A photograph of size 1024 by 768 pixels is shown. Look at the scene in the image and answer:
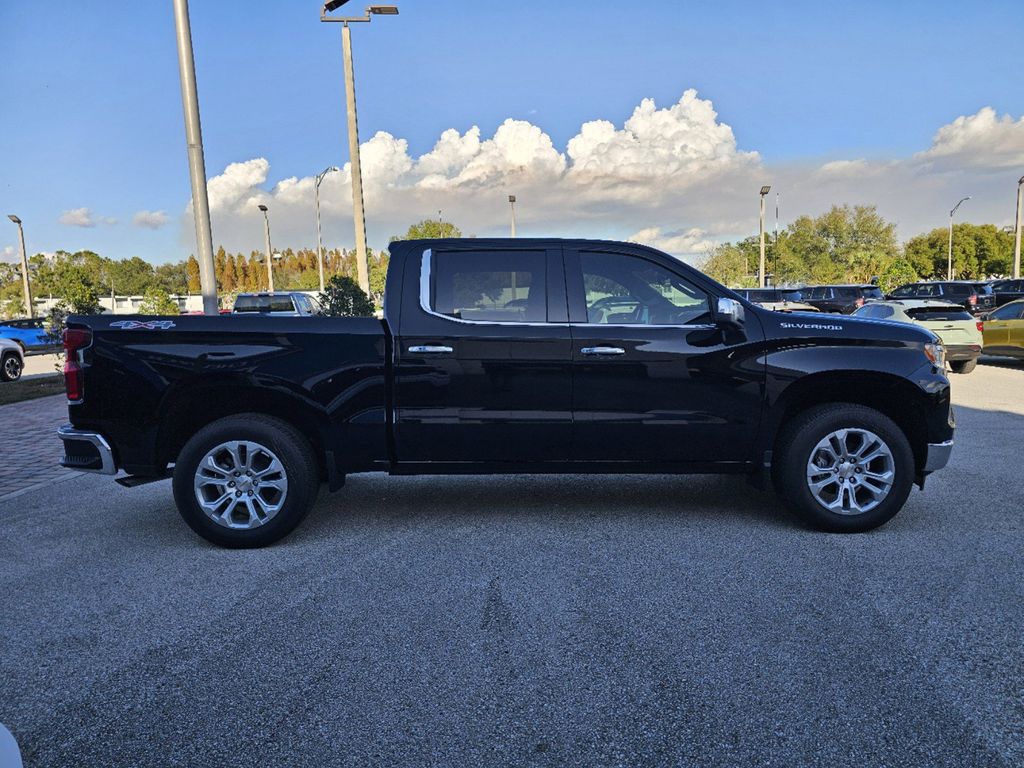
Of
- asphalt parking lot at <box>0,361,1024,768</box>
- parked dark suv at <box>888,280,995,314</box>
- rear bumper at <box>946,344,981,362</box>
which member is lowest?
asphalt parking lot at <box>0,361,1024,768</box>

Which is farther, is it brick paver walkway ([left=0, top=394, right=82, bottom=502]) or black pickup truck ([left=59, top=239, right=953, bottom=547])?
brick paver walkway ([left=0, top=394, right=82, bottom=502])

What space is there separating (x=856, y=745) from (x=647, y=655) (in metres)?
0.94

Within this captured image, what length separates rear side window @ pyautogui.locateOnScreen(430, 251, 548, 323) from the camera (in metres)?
5.21

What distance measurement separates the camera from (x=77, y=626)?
154 inches

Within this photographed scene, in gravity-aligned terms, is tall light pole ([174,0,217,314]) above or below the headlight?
above

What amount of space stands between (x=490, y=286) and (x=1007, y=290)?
28.5 m

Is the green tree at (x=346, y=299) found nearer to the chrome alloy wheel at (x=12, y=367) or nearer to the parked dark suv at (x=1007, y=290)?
the chrome alloy wheel at (x=12, y=367)

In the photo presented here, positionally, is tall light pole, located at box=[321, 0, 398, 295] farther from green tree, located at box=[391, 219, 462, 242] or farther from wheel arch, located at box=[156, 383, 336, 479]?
green tree, located at box=[391, 219, 462, 242]

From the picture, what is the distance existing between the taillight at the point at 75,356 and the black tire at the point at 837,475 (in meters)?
4.59

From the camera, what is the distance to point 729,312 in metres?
5.00

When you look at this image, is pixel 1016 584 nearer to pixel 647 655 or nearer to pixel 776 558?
pixel 776 558

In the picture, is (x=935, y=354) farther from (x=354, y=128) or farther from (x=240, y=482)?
(x=354, y=128)

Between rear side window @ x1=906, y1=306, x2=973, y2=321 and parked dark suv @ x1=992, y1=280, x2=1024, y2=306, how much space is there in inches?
422

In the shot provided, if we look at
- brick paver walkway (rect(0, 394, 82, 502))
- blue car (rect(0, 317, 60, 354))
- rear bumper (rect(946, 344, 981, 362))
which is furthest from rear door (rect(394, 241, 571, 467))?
blue car (rect(0, 317, 60, 354))
